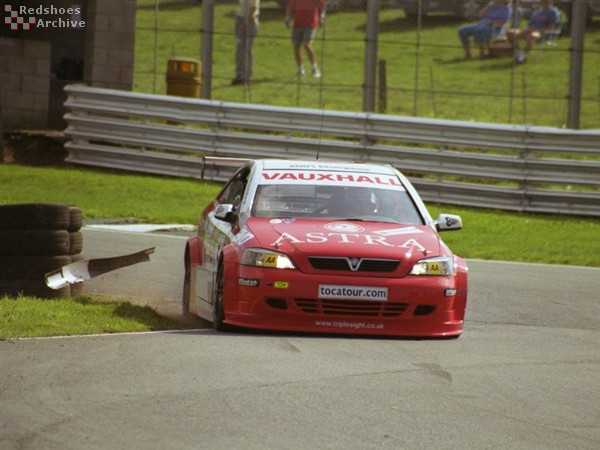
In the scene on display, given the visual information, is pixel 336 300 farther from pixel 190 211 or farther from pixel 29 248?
pixel 190 211

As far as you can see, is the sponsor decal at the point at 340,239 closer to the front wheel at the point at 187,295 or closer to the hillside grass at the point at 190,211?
the front wheel at the point at 187,295

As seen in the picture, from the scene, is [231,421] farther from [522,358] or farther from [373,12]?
[373,12]

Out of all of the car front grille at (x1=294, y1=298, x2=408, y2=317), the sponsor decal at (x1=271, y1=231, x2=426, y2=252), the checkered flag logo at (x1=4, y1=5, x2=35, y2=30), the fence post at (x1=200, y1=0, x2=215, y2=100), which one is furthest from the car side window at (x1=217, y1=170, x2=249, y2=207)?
the checkered flag logo at (x1=4, y1=5, x2=35, y2=30)

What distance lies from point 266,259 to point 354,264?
2.07 ft

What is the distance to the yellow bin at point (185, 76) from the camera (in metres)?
25.9

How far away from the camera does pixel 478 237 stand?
19.3m

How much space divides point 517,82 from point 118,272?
57.7 feet

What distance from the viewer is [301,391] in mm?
8078

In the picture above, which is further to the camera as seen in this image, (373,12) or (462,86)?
(462,86)

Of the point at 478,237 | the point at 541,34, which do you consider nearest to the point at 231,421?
the point at 478,237

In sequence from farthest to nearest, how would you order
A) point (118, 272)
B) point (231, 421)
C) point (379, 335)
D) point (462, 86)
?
point (462, 86), point (118, 272), point (379, 335), point (231, 421)

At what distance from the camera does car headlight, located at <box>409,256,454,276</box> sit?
1061cm

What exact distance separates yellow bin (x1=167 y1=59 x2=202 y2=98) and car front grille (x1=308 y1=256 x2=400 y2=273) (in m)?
15.8

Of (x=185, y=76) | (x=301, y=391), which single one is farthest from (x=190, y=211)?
(x=301, y=391)
